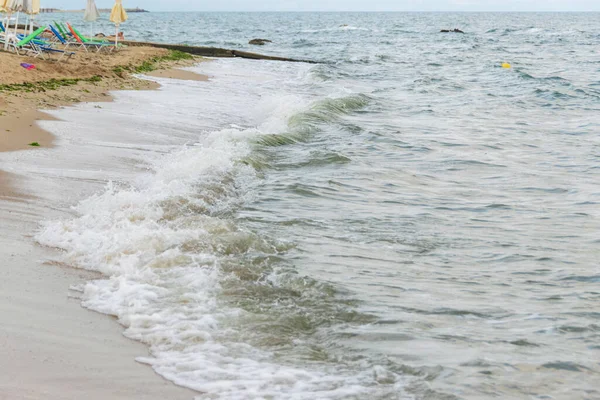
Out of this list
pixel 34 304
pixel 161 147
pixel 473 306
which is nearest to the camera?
pixel 34 304

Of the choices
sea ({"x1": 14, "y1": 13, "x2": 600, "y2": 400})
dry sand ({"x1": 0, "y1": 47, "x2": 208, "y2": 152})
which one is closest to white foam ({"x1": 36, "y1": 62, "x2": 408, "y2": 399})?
sea ({"x1": 14, "y1": 13, "x2": 600, "y2": 400})

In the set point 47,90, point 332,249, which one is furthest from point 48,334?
point 47,90

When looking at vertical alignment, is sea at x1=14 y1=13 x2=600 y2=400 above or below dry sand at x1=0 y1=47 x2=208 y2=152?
below

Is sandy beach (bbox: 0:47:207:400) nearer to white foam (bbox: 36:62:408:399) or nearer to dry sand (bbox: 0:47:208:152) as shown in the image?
white foam (bbox: 36:62:408:399)

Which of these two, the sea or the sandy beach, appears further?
the sea

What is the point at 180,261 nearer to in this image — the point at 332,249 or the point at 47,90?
the point at 332,249

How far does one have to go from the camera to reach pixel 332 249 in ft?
20.4

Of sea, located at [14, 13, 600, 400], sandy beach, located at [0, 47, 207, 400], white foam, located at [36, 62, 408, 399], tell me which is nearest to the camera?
sandy beach, located at [0, 47, 207, 400]

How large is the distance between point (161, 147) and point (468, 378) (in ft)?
23.4

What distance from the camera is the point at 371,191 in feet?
28.5

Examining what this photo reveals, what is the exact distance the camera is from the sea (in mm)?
4004

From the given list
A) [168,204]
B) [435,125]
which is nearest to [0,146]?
[168,204]

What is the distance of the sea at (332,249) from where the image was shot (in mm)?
4004

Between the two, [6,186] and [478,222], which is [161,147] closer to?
[6,186]
